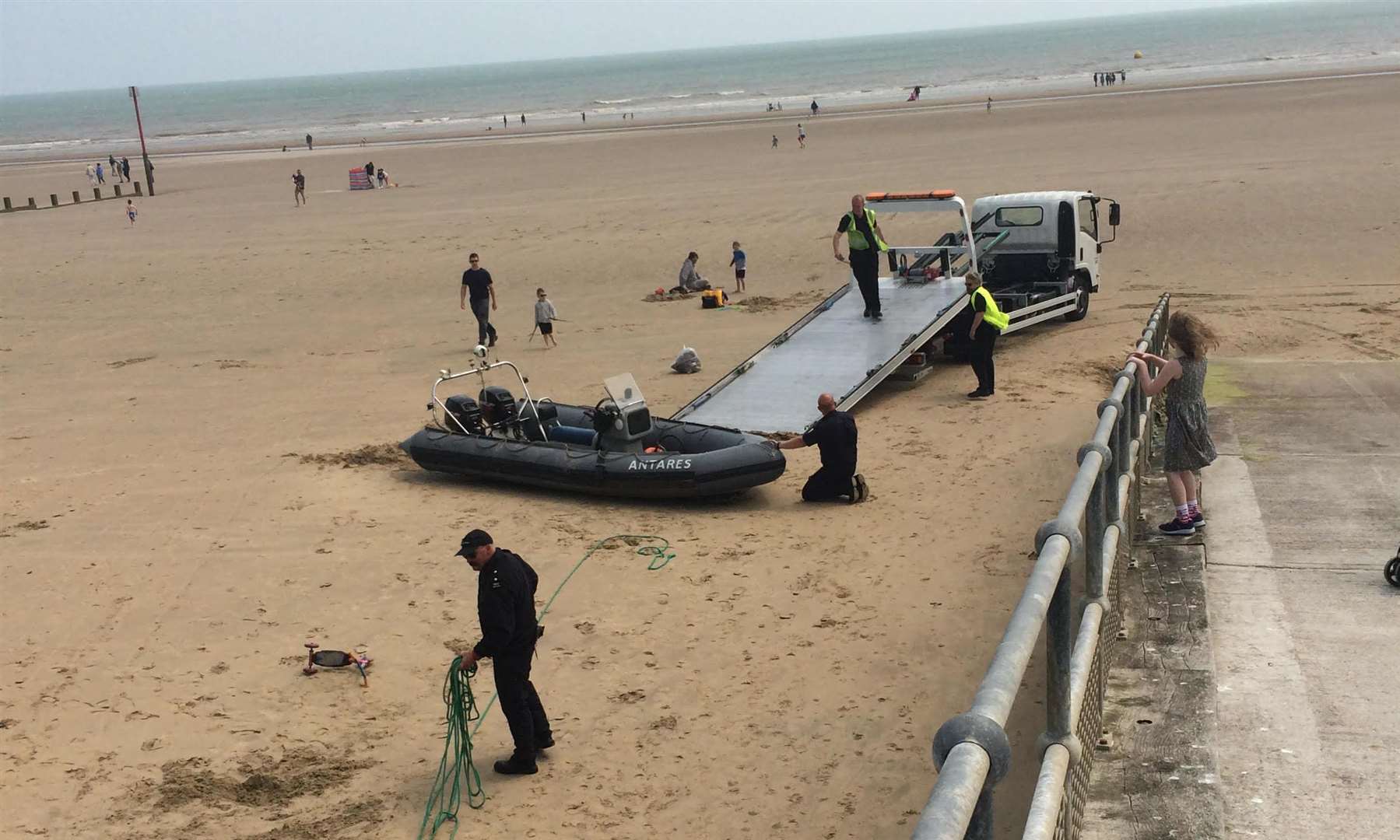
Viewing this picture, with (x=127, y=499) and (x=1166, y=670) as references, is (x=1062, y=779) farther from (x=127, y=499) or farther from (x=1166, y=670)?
(x=127, y=499)

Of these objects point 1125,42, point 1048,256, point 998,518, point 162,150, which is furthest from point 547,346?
point 1125,42

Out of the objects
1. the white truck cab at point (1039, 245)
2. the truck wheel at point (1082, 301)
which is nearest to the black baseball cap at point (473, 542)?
the white truck cab at point (1039, 245)

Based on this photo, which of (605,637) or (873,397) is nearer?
(605,637)

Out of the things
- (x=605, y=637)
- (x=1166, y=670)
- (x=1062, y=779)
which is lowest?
(x=605, y=637)

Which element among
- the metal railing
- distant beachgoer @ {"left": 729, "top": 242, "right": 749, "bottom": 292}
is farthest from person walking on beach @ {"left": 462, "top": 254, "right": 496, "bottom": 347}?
the metal railing

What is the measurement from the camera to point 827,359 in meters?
15.1

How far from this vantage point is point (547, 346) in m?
19.9

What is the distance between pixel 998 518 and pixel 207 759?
21.5ft

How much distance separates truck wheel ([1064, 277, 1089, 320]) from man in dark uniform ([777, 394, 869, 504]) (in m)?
8.48

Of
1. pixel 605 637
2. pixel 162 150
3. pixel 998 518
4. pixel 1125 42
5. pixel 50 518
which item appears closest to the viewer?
pixel 605 637

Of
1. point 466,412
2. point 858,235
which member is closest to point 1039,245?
point 858,235

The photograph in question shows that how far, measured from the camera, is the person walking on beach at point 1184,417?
7.81m

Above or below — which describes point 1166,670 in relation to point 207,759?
above

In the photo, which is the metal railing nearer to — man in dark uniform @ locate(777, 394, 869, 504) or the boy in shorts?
man in dark uniform @ locate(777, 394, 869, 504)
